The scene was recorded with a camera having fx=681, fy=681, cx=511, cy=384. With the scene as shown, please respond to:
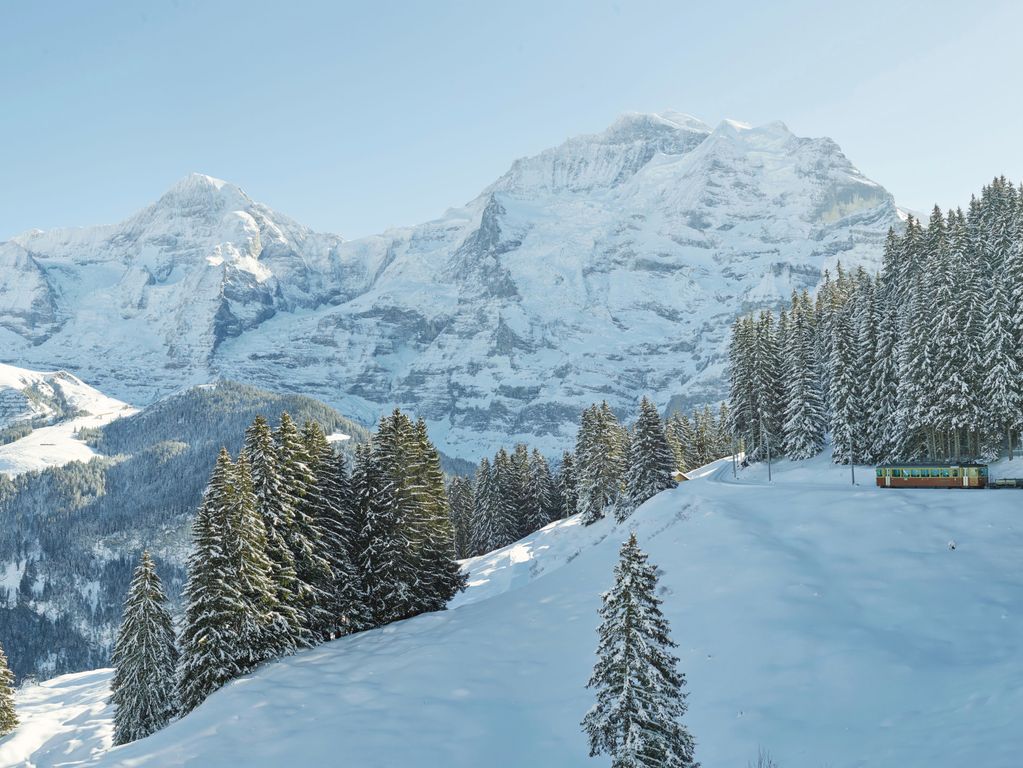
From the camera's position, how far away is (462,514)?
9519 cm

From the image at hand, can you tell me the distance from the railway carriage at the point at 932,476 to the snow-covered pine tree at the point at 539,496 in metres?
47.3

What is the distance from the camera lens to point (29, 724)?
54.1m

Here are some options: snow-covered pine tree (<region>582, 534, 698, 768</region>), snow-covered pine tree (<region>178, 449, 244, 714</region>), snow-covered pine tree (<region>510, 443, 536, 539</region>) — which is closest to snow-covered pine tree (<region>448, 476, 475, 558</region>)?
snow-covered pine tree (<region>510, 443, 536, 539</region>)

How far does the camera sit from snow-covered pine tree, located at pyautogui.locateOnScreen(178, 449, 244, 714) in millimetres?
27438

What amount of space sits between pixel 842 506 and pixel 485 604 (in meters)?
19.2

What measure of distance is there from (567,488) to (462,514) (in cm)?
1634

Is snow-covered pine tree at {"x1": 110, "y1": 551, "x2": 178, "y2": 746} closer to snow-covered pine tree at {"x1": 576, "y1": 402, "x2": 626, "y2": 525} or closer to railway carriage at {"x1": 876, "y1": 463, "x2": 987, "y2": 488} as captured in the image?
snow-covered pine tree at {"x1": 576, "y1": 402, "x2": 626, "y2": 525}

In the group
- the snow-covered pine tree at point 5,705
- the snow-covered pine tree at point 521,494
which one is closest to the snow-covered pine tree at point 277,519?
the snow-covered pine tree at point 5,705

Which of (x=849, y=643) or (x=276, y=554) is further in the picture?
(x=276, y=554)

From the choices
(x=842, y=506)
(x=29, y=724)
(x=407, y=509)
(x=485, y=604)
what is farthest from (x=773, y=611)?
(x=29, y=724)

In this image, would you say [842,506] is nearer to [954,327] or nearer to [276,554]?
[954,327]

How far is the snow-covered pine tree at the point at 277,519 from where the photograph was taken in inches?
1174

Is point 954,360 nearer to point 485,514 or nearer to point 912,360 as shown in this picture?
point 912,360

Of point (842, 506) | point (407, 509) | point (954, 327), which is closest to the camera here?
point (842, 506)
